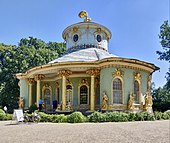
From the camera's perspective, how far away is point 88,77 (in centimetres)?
2127

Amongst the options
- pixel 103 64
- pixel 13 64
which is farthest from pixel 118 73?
pixel 13 64

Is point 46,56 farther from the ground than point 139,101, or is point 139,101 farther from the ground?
point 46,56

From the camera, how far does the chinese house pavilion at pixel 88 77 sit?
18.4 meters

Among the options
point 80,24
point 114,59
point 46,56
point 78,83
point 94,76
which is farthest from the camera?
point 46,56

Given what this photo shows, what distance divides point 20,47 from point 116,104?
2327cm

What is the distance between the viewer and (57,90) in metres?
23.1

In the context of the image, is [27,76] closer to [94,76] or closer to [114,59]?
[94,76]

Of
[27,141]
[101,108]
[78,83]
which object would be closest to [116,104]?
[101,108]

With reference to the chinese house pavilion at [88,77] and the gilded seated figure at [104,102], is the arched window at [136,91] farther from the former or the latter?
the gilded seated figure at [104,102]

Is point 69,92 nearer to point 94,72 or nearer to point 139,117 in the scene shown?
point 94,72

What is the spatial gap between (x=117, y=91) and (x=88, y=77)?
12.0ft

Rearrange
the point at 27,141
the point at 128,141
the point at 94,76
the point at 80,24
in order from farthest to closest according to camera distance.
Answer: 1. the point at 80,24
2. the point at 94,76
3. the point at 27,141
4. the point at 128,141

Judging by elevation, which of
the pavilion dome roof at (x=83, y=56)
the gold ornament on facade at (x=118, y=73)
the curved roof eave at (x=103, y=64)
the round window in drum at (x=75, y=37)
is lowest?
the gold ornament on facade at (x=118, y=73)

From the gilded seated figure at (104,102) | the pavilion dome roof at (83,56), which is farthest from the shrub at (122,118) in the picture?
the pavilion dome roof at (83,56)
